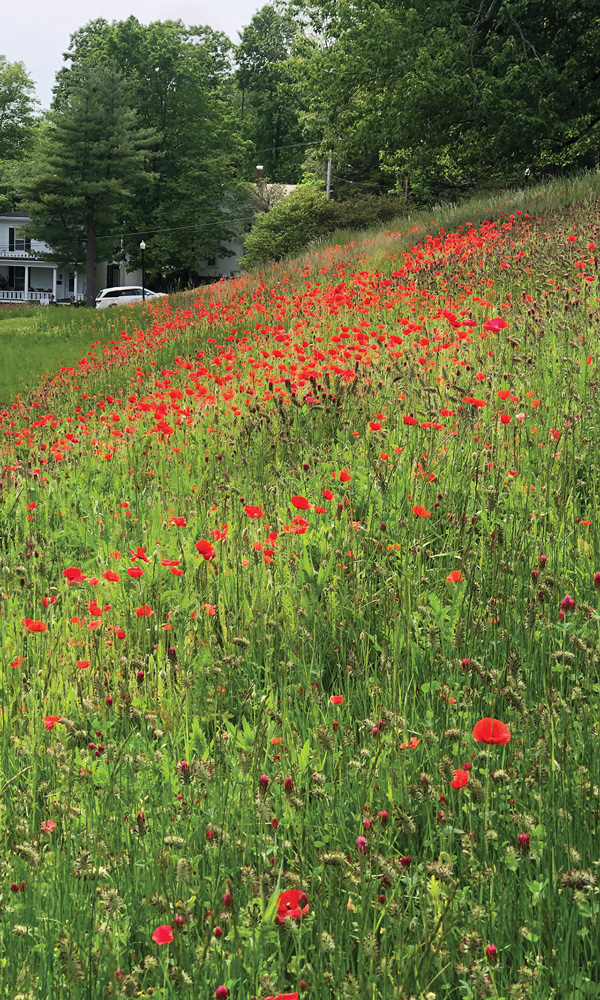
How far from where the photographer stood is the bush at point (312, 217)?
28.0 m

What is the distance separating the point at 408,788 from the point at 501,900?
394 millimetres

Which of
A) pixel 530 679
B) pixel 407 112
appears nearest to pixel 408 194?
pixel 407 112

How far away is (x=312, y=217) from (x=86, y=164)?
58.8ft

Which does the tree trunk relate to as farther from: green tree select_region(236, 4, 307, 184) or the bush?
green tree select_region(236, 4, 307, 184)

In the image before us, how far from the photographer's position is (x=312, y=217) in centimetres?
2939

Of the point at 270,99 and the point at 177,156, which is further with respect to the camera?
the point at 270,99

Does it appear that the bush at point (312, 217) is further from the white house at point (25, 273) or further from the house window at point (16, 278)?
the house window at point (16, 278)

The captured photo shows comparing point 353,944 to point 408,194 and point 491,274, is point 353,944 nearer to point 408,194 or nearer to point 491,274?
point 491,274

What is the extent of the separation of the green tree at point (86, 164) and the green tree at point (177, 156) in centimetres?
630

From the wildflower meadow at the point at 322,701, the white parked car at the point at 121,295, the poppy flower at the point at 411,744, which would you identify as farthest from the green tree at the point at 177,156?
the poppy flower at the point at 411,744

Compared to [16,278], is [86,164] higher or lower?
higher

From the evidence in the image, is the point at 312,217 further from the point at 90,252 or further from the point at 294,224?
the point at 90,252

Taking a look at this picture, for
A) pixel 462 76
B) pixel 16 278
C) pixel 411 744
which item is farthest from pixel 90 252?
pixel 411 744

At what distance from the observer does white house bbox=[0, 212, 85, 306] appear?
67.7 m
